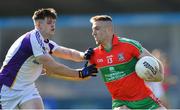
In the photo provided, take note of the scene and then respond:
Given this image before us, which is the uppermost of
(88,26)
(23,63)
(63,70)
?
(23,63)

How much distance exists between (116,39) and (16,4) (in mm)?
16110

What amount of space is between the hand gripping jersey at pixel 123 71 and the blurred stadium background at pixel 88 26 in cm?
1303

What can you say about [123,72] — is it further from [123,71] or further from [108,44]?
[108,44]

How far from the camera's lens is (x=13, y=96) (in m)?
9.48

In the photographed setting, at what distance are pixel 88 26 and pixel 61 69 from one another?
14779mm

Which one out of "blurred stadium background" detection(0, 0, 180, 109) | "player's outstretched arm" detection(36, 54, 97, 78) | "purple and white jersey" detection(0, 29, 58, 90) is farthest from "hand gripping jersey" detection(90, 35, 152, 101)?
"blurred stadium background" detection(0, 0, 180, 109)

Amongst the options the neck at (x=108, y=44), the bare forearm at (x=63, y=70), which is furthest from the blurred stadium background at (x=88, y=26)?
the neck at (x=108, y=44)

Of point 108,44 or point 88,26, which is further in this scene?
point 88,26

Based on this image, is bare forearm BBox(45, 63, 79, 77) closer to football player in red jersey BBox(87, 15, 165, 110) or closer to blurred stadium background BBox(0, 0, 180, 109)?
football player in red jersey BBox(87, 15, 165, 110)

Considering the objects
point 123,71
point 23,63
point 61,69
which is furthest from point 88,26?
point 123,71

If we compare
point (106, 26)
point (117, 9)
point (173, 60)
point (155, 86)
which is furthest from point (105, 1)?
point (106, 26)

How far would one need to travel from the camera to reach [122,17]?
23812 millimetres

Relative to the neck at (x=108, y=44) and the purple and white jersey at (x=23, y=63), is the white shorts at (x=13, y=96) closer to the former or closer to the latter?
the purple and white jersey at (x=23, y=63)

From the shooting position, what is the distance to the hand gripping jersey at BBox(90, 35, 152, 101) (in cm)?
930
